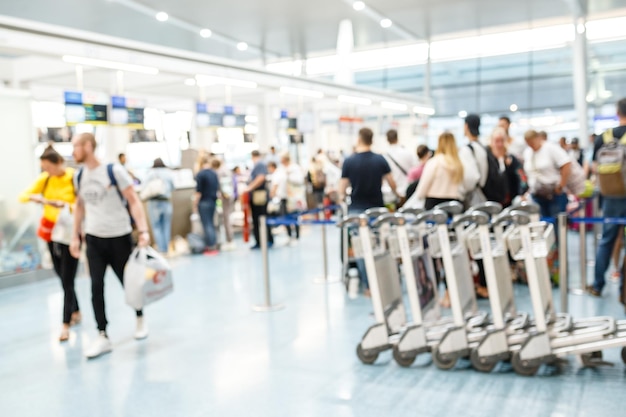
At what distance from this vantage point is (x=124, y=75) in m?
12.2

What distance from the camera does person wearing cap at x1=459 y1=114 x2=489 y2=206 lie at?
5039 millimetres

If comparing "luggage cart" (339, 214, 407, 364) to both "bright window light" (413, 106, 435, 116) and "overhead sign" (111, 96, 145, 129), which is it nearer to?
"overhead sign" (111, 96, 145, 129)

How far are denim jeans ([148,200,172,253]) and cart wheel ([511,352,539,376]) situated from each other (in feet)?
21.3

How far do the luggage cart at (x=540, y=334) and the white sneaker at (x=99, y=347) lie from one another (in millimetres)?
2828

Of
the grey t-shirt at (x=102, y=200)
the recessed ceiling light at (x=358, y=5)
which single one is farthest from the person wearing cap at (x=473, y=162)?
the recessed ceiling light at (x=358, y=5)

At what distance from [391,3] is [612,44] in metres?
6.24

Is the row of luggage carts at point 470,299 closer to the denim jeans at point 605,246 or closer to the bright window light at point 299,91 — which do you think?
the denim jeans at point 605,246

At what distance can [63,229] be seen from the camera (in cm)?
487

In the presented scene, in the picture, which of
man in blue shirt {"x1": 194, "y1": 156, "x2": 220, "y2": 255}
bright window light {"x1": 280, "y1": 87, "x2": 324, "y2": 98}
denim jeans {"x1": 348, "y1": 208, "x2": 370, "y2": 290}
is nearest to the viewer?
denim jeans {"x1": 348, "y1": 208, "x2": 370, "y2": 290}

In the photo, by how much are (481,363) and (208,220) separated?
20.7 feet

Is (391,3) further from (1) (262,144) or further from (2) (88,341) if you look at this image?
(2) (88,341)

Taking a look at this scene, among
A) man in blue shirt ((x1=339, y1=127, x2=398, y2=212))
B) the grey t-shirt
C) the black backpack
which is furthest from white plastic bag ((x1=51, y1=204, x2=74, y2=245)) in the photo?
the black backpack

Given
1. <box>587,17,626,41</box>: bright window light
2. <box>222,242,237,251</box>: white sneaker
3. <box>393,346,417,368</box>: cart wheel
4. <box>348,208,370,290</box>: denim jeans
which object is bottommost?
<box>222,242,237,251</box>: white sneaker

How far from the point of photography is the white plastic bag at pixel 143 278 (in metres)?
4.48
